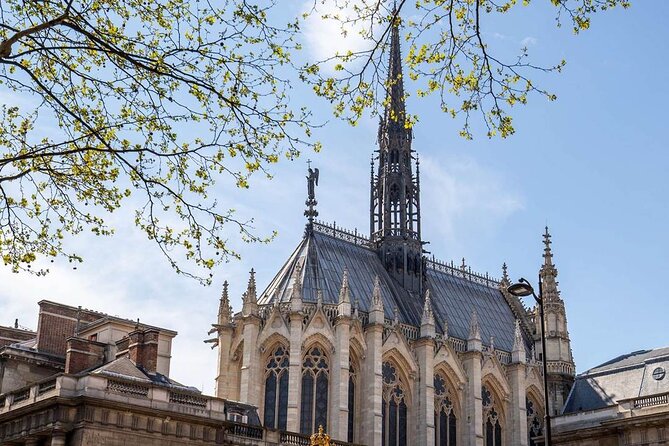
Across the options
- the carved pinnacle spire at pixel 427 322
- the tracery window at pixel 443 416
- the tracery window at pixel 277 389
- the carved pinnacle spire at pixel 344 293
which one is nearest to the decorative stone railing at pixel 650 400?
the carved pinnacle spire at pixel 427 322

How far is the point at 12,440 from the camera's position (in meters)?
40.0

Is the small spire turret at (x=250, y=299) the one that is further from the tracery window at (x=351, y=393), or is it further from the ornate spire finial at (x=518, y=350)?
the ornate spire finial at (x=518, y=350)

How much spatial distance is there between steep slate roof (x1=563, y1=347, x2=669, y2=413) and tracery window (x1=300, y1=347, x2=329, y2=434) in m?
13.2

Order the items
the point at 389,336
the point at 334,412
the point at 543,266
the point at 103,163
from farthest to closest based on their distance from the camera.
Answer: the point at 543,266
the point at 389,336
the point at 334,412
the point at 103,163

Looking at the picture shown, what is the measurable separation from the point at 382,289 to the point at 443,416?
8.24 meters

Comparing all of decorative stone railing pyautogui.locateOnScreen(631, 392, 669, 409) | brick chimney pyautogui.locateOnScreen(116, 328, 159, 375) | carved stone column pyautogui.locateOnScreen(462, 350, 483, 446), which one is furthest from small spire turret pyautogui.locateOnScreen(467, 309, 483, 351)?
brick chimney pyautogui.locateOnScreen(116, 328, 159, 375)

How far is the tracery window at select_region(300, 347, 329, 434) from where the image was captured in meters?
53.1

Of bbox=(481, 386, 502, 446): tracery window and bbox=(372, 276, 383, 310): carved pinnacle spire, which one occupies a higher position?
bbox=(372, 276, 383, 310): carved pinnacle spire

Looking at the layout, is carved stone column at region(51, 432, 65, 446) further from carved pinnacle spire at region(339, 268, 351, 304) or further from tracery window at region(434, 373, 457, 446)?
tracery window at region(434, 373, 457, 446)

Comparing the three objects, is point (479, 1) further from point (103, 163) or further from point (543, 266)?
point (543, 266)

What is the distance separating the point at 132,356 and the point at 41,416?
528 centimetres

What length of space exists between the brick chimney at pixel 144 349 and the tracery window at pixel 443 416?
20.7 metres

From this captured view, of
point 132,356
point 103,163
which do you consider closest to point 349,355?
point 132,356

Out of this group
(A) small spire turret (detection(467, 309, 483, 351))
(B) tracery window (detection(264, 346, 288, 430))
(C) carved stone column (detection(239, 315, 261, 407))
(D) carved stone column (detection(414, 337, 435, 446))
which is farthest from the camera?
(A) small spire turret (detection(467, 309, 483, 351))
